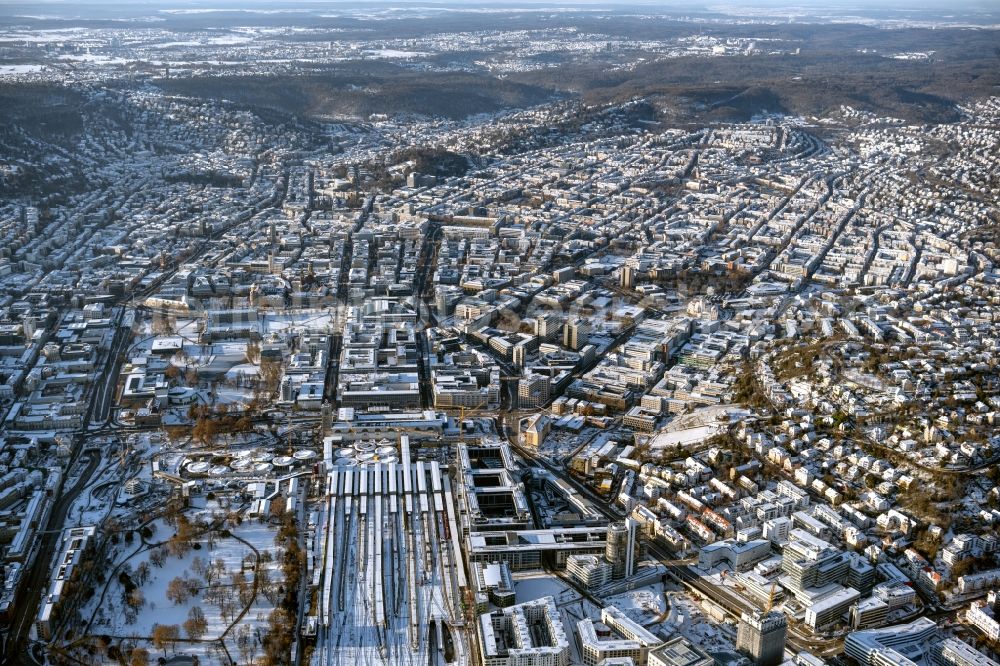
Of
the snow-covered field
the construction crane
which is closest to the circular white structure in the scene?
the snow-covered field

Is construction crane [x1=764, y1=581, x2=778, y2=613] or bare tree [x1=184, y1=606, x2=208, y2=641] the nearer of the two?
bare tree [x1=184, y1=606, x2=208, y2=641]

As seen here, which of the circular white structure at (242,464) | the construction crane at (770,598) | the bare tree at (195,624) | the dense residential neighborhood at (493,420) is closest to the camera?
the bare tree at (195,624)

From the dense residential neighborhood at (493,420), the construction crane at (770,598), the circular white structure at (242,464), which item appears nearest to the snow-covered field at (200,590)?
the dense residential neighborhood at (493,420)

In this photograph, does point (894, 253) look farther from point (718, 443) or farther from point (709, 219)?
point (718, 443)

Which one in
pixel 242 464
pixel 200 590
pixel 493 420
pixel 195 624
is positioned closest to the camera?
pixel 195 624

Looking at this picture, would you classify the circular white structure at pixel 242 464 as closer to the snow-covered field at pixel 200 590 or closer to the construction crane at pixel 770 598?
the snow-covered field at pixel 200 590

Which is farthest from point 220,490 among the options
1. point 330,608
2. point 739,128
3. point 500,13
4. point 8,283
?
point 500,13

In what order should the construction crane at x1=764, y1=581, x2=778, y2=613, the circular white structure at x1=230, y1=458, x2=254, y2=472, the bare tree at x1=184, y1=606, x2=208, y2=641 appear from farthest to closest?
A: 1. the circular white structure at x1=230, y1=458, x2=254, y2=472
2. the construction crane at x1=764, y1=581, x2=778, y2=613
3. the bare tree at x1=184, y1=606, x2=208, y2=641

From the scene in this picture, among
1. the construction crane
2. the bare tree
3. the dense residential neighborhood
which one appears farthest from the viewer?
the construction crane

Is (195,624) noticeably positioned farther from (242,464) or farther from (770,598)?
(770,598)

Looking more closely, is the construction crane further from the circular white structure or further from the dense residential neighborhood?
the circular white structure

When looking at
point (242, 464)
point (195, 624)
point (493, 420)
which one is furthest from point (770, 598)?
point (242, 464)
